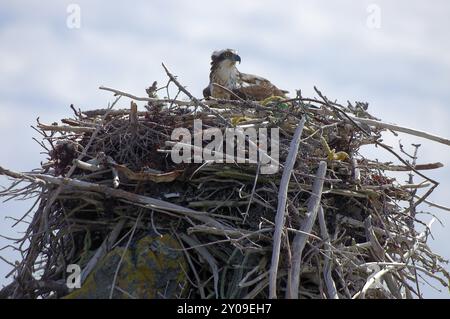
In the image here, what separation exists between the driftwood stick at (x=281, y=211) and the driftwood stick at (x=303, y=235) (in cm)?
17

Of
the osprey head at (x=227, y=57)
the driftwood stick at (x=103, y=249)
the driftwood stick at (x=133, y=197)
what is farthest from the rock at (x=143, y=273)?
the osprey head at (x=227, y=57)

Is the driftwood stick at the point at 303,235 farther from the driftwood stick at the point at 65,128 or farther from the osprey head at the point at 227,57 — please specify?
the osprey head at the point at 227,57

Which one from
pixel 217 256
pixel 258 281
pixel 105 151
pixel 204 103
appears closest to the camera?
pixel 258 281

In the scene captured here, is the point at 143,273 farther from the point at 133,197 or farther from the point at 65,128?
the point at 65,128

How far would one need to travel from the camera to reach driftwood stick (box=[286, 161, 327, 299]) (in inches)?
227

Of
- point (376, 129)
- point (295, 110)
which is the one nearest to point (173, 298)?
point (295, 110)

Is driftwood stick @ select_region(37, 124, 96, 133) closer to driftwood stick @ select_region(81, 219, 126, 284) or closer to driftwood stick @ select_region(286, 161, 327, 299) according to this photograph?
driftwood stick @ select_region(81, 219, 126, 284)

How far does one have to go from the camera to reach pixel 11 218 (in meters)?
6.61

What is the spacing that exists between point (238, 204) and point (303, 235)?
0.71 meters

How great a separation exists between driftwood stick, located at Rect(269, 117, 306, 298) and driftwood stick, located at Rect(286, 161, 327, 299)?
0.17 meters

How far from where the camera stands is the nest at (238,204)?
615cm

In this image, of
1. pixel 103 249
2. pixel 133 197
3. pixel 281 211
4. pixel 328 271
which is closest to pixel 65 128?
pixel 133 197

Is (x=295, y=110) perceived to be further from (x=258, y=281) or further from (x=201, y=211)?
(x=258, y=281)
